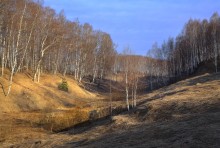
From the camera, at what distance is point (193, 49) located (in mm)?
86125

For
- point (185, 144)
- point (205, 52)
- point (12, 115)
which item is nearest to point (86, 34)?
point (205, 52)

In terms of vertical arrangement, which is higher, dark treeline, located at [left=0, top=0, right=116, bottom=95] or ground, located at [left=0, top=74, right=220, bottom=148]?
dark treeline, located at [left=0, top=0, right=116, bottom=95]

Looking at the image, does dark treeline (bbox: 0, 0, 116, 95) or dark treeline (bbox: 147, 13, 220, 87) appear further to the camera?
dark treeline (bbox: 147, 13, 220, 87)

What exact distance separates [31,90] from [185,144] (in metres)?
34.6

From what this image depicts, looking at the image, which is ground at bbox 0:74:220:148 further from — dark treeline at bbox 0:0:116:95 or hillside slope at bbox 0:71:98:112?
dark treeline at bbox 0:0:116:95

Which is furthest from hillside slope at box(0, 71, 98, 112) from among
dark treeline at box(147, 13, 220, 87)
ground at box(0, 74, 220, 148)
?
dark treeline at box(147, 13, 220, 87)

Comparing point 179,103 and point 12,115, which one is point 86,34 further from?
point 179,103

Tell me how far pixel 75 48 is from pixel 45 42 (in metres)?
17.8

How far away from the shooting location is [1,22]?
1842 inches

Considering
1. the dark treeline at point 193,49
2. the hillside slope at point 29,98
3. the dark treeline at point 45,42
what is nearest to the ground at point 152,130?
the hillside slope at point 29,98

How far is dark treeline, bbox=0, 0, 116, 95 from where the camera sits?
4706cm

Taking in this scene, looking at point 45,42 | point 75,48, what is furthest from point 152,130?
point 75,48

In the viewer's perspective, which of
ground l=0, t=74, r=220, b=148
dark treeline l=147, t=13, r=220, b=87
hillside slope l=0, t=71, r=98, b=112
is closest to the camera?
ground l=0, t=74, r=220, b=148

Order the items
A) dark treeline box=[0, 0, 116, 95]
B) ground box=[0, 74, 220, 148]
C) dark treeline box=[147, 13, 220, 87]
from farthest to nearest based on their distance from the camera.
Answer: dark treeline box=[147, 13, 220, 87] → dark treeline box=[0, 0, 116, 95] → ground box=[0, 74, 220, 148]
